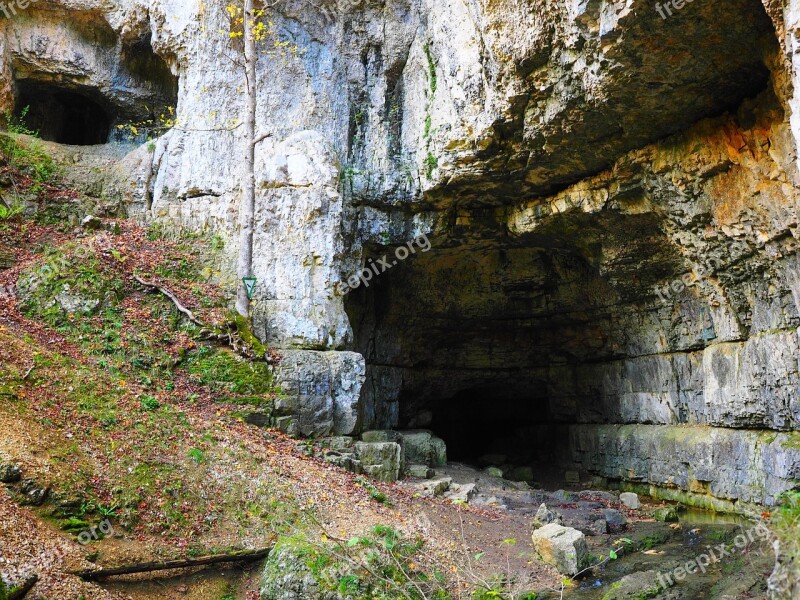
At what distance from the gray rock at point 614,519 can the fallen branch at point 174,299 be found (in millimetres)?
9297

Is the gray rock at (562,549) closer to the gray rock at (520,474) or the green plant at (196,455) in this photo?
the green plant at (196,455)

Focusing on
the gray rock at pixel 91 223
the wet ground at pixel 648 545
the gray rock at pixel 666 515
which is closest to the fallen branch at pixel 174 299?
the gray rock at pixel 91 223

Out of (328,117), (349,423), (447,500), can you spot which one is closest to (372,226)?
(328,117)

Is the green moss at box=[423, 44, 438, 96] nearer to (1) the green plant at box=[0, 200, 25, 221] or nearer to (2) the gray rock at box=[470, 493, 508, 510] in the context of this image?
(2) the gray rock at box=[470, 493, 508, 510]

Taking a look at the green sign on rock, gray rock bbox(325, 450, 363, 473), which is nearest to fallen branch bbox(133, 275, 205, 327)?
the green sign on rock

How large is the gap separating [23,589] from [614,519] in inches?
410

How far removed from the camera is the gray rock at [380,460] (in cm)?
1301

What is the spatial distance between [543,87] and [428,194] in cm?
449

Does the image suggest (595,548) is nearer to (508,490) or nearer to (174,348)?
(508,490)

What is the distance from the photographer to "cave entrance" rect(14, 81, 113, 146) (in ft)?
66.3

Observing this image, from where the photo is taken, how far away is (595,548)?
10.8 metres

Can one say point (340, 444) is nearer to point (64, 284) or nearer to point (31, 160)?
point (64, 284)

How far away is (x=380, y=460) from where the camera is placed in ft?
43.5

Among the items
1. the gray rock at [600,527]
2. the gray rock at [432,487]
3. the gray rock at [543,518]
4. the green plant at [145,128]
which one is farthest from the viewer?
the green plant at [145,128]
